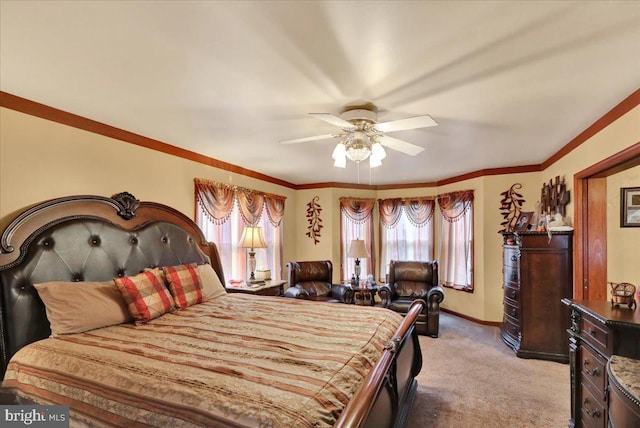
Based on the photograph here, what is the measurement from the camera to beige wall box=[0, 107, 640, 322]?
2.28 m

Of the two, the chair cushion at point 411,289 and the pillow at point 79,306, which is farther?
the chair cushion at point 411,289

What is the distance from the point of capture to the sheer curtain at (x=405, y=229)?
19.7 ft

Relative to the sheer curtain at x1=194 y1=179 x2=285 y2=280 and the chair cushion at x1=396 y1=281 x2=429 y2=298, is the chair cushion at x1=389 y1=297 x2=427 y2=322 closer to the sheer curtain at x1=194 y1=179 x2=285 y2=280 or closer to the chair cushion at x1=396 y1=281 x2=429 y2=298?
the chair cushion at x1=396 y1=281 x2=429 y2=298

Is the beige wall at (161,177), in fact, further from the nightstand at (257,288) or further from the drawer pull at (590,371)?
the drawer pull at (590,371)

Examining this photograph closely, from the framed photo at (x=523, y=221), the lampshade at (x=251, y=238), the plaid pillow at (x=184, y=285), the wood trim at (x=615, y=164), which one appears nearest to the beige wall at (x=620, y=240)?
the wood trim at (x=615, y=164)

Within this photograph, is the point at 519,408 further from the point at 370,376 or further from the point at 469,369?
the point at 370,376

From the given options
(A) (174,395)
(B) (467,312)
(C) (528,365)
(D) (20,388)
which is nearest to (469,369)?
(C) (528,365)

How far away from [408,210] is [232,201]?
3422 mm

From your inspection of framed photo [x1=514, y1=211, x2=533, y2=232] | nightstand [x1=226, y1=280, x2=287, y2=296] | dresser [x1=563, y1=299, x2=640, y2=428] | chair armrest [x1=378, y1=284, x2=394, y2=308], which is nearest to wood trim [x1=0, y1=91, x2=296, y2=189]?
nightstand [x1=226, y1=280, x2=287, y2=296]

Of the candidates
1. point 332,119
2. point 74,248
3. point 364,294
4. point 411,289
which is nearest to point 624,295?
point 332,119

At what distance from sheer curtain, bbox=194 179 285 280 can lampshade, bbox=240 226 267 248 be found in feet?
0.91

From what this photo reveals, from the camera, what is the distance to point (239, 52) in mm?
1704

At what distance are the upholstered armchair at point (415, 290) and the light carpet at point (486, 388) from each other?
310 millimetres

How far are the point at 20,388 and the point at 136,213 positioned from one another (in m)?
1.63
